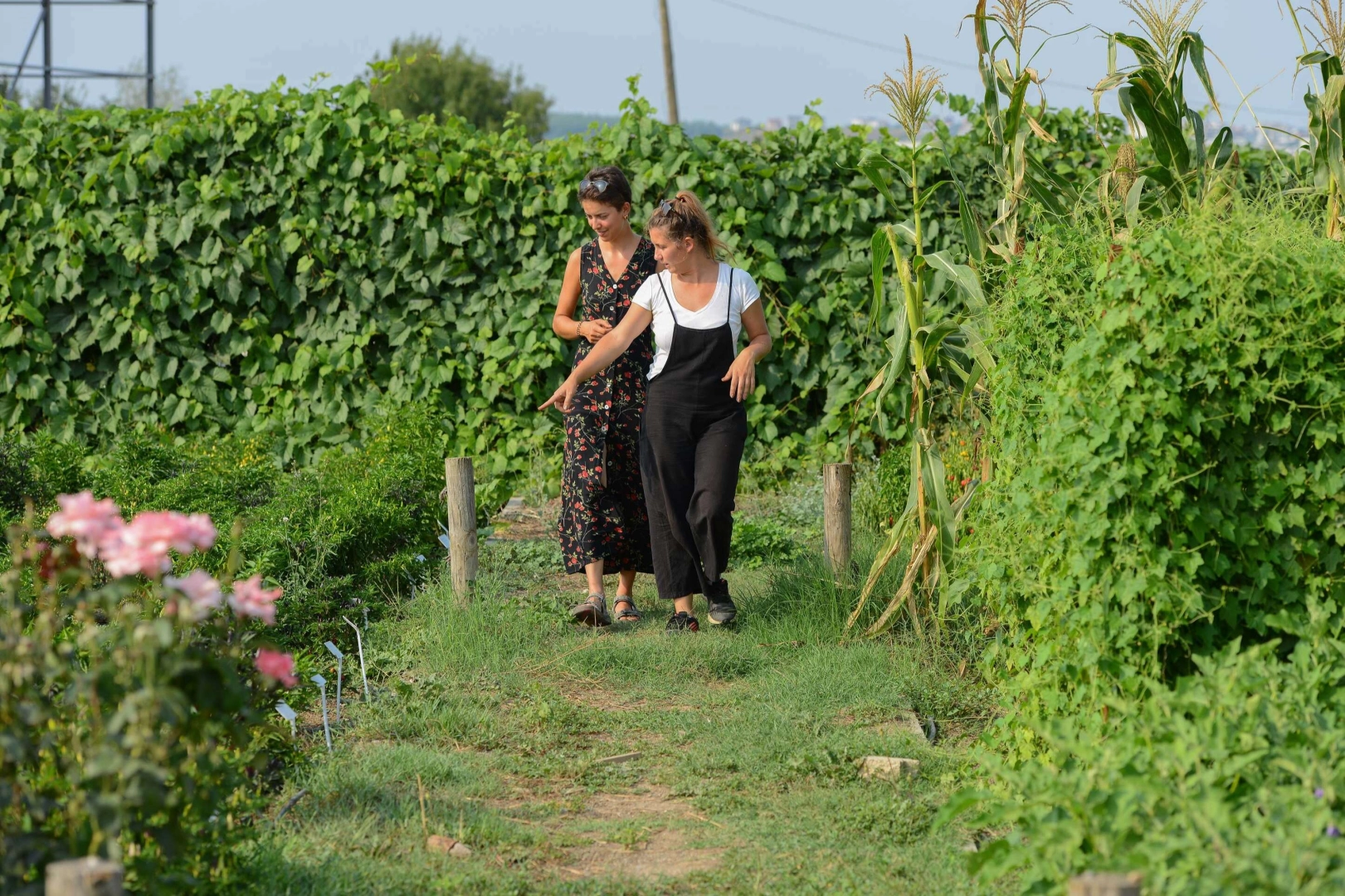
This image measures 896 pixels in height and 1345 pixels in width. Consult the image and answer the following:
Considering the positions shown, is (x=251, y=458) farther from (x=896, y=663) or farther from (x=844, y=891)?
(x=844, y=891)

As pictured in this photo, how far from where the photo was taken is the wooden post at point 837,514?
18.5 feet

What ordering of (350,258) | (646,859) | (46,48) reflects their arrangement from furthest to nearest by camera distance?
(46,48) < (350,258) < (646,859)

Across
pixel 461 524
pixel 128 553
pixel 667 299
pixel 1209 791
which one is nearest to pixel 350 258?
pixel 461 524

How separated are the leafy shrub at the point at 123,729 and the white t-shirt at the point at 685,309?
2.73 metres

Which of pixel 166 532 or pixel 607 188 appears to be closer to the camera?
pixel 166 532

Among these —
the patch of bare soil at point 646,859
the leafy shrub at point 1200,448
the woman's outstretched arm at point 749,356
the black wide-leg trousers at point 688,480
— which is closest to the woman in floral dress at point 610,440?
the black wide-leg trousers at point 688,480

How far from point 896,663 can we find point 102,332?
20.0 ft

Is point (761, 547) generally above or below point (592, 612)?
above

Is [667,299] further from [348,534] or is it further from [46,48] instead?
[46,48]

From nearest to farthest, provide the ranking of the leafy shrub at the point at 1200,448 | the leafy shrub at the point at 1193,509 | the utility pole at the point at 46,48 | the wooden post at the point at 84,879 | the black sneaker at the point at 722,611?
the wooden post at the point at 84,879, the leafy shrub at the point at 1193,509, the leafy shrub at the point at 1200,448, the black sneaker at the point at 722,611, the utility pole at the point at 46,48

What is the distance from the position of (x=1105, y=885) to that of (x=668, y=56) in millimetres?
24103

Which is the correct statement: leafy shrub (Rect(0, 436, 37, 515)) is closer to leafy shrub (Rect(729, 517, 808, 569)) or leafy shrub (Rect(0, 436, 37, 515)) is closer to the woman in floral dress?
the woman in floral dress

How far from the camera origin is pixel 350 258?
8234 mm

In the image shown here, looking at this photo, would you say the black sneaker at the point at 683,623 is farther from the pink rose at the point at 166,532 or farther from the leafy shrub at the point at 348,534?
the pink rose at the point at 166,532
